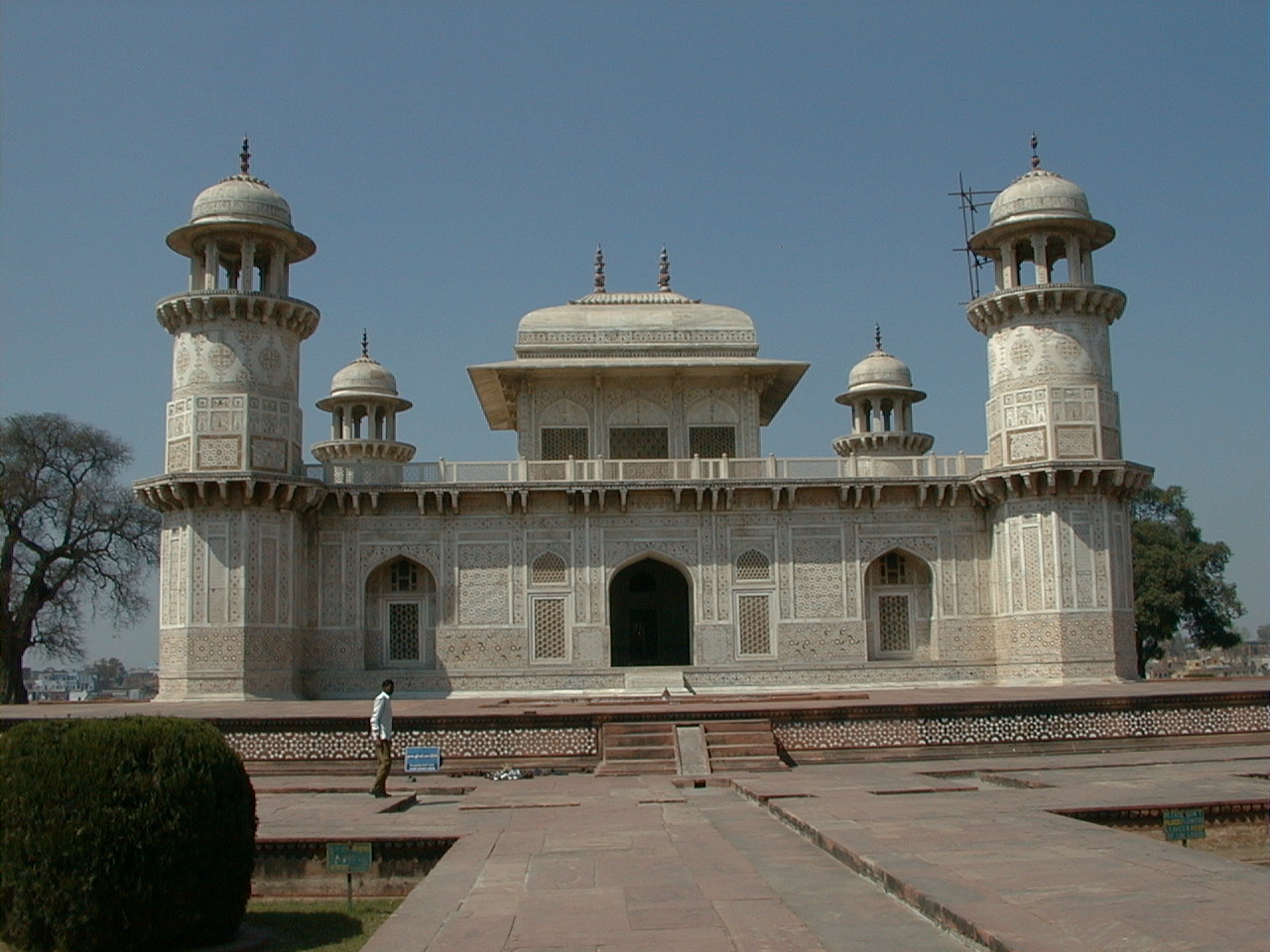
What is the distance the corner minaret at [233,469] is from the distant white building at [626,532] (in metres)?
0.05

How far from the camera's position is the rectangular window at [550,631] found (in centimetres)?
2584

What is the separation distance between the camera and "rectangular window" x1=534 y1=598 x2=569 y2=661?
25844 mm

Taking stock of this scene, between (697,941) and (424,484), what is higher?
(424,484)

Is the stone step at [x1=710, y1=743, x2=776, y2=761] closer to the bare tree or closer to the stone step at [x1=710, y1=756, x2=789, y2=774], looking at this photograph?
the stone step at [x1=710, y1=756, x2=789, y2=774]

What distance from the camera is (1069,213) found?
25.1 m

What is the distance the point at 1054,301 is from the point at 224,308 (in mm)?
15076

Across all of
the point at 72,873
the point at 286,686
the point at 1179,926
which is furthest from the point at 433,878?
the point at 286,686

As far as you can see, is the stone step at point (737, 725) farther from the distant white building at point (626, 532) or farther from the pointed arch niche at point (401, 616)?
the pointed arch niche at point (401, 616)

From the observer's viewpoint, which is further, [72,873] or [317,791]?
[317,791]

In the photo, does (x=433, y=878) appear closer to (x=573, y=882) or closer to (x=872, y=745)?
(x=573, y=882)

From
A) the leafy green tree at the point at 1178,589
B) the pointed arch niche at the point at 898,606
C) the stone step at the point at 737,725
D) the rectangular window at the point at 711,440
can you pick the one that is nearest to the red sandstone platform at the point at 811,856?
the stone step at the point at 737,725

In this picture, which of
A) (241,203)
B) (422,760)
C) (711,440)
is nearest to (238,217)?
(241,203)

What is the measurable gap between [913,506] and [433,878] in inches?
774

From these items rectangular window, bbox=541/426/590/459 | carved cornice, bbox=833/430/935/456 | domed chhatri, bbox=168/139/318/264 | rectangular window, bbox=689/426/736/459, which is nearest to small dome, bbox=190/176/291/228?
domed chhatri, bbox=168/139/318/264
